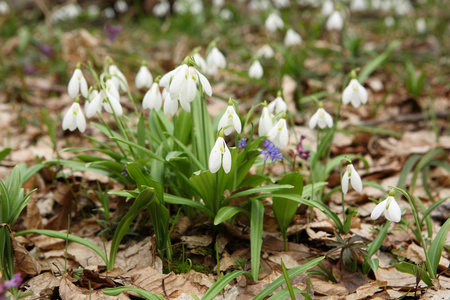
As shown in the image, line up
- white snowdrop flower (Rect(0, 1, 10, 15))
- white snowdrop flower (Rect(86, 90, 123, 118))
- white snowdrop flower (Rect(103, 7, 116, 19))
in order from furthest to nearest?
white snowdrop flower (Rect(103, 7, 116, 19)) → white snowdrop flower (Rect(0, 1, 10, 15)) → white snowdrop flower (Rect(86, 90, 123, 118))

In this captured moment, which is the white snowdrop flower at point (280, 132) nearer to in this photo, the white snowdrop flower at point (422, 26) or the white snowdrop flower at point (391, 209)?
the white snowdrop flower at point (391, 209)

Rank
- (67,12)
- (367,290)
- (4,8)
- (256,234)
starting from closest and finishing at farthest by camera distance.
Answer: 1. (367,290)
2. (256,234)
3. (4,8)
4. (67,12)

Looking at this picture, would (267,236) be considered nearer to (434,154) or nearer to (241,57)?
(434,154)

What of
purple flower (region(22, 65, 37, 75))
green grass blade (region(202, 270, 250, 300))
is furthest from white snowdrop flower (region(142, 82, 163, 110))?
purple flower (region(22, 65, 37, 75))

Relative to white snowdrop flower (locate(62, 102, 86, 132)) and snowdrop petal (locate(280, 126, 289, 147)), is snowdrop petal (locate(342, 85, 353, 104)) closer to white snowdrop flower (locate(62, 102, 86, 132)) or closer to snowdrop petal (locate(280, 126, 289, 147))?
snowdrop petal (locate(280, 126, 289, 147))

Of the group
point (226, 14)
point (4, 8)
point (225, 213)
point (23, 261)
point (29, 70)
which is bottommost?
point (23, 261)

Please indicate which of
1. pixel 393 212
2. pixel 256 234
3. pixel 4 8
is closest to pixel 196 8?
pixel 4 8

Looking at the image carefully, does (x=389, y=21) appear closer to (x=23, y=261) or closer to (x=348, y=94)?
(x=348, y=94)

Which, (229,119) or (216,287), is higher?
(229,119)

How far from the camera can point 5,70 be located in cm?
501

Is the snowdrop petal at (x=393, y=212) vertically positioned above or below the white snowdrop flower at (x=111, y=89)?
below

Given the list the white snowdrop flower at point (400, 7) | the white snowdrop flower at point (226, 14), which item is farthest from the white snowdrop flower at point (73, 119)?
the white snowdrop flower at point (400, 7)

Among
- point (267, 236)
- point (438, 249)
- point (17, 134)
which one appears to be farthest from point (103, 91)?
point (17, 134)

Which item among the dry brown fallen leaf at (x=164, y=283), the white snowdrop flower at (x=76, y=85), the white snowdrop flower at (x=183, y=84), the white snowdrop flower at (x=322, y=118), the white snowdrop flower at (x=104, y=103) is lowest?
the dry brown fallen leaf at (x=164, y=283)
